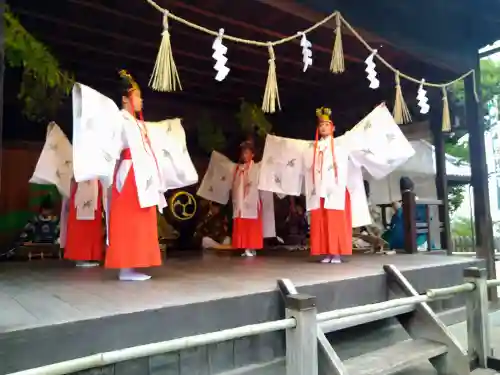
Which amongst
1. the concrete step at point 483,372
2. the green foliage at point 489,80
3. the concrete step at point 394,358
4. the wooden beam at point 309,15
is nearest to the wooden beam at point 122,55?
the wooden beam at point 309,15

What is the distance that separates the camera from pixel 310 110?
23.1 ft

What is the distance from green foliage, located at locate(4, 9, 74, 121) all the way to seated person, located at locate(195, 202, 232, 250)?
9.03ft

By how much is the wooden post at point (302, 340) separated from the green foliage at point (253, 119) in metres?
4.50

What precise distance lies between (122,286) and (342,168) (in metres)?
2.55

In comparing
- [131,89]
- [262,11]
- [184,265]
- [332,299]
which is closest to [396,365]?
[332,299]

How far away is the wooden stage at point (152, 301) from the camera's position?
184cm

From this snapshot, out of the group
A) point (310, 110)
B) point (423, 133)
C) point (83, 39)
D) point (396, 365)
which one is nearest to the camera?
point (396, 365)

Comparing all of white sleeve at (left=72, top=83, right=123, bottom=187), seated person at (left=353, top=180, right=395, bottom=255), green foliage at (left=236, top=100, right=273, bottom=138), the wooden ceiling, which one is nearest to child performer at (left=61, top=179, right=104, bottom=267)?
white sleeve at (left=72, top=83, right=123, bottom=187)

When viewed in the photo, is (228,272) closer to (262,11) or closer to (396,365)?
(396,365)

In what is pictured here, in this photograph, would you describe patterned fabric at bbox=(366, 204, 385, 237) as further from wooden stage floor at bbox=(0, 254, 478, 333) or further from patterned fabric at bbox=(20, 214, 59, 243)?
patterned fabric at bbox=(20, 214, 59, 243)

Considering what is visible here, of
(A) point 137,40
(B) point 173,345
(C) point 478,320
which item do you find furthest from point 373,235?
(B) point 173,345

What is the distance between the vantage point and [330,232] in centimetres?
454

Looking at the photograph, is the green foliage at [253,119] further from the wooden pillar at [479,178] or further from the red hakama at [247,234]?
the wooden pillar at [479,178]

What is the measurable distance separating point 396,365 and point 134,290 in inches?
61.7
